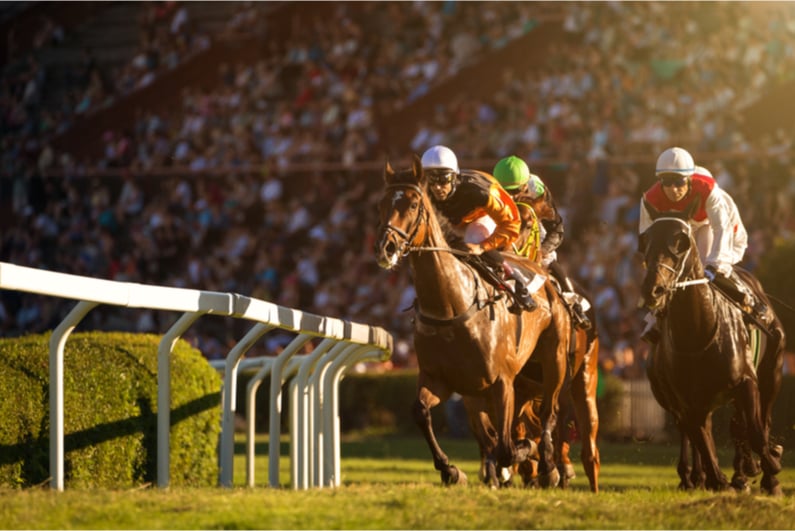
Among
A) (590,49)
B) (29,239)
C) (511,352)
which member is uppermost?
(590,49)

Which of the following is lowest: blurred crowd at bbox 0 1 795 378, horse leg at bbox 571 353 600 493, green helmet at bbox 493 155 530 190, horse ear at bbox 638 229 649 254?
horse leg at bbox 571 353 600 493

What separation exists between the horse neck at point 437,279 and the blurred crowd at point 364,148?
8.22m

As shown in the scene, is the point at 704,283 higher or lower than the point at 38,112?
lower

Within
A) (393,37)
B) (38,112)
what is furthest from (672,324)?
(38,112)

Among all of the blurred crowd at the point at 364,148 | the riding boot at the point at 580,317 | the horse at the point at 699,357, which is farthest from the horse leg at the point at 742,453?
the blurred crowd at the point at 364,148

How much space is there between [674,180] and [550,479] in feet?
5.52

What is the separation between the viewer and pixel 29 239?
22.5 m

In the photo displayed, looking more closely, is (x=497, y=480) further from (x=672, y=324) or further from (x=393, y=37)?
(x=393, y=37)

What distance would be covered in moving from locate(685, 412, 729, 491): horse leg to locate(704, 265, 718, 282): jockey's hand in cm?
70

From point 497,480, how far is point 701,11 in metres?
13.4

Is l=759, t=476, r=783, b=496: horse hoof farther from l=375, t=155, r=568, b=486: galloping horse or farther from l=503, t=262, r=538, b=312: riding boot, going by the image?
l=503, t=262, r=538, b=312: riding boot

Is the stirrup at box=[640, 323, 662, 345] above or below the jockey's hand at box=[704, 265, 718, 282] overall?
below

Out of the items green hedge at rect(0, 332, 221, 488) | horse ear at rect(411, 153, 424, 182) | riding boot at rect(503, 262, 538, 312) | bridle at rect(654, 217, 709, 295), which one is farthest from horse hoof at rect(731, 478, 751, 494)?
green hedge at rect(0, 332, 221, 488)

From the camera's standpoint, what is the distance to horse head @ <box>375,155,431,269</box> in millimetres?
6438
